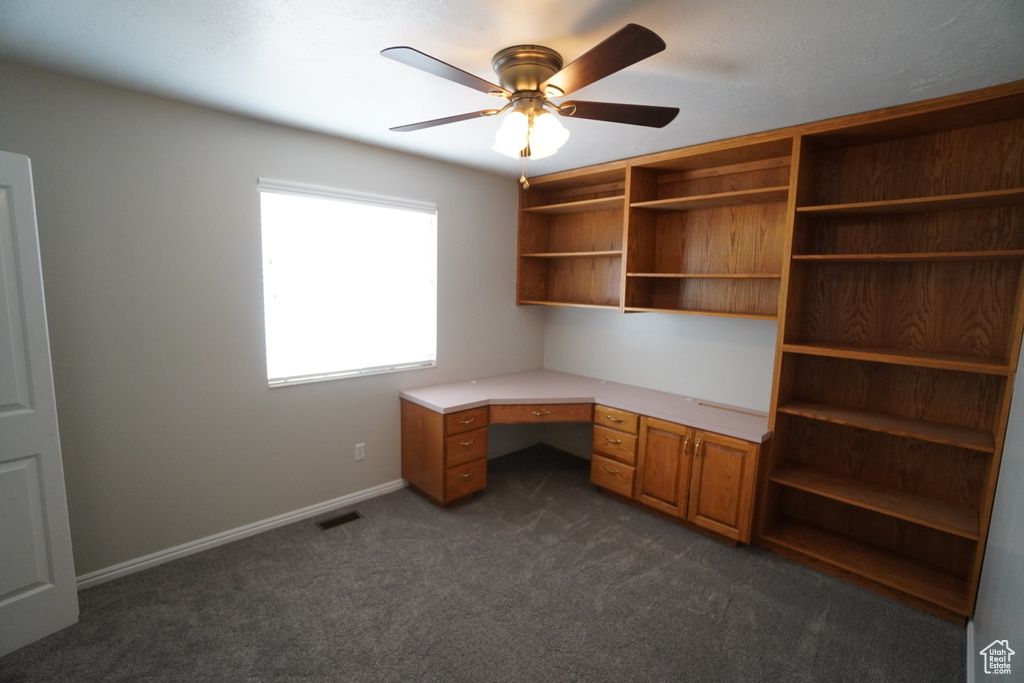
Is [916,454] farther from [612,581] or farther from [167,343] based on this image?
[167,343]

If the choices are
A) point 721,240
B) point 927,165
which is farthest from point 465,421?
point 927,165

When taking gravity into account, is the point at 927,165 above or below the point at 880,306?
above

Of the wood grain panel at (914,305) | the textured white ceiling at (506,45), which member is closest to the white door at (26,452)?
the textured white ceiling at (506,45)

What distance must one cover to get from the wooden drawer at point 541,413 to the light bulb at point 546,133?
2001 millimetres

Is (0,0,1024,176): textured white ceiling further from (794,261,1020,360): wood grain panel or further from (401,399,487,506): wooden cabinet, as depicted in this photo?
(401,399,487,506): wooden cabinet

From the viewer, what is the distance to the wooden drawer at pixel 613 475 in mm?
3254

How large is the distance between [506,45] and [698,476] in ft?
8.33

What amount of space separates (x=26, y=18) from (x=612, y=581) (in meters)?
3.38

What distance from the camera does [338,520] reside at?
304 cm

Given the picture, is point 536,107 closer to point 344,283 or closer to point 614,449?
point 344,283
